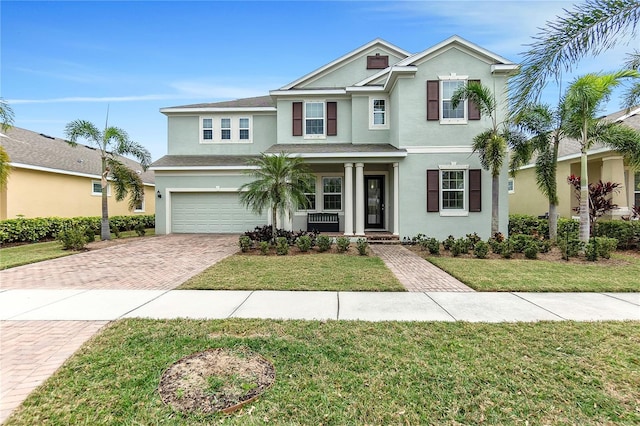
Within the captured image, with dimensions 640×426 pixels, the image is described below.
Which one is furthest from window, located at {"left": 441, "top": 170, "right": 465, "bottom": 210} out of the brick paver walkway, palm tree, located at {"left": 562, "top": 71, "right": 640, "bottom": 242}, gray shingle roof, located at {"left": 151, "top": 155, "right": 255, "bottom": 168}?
gray shingle roof, located at {"left": 151, "top": 155, "right": 255, "bottom": 168}

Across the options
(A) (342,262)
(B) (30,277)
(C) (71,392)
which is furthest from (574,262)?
(B) (30,277)

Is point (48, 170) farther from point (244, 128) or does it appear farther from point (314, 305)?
point (314, 305)

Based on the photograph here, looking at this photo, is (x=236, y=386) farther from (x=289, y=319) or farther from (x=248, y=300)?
(x=248, y=300)

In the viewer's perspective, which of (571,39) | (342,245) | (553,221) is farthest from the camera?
(553,221)

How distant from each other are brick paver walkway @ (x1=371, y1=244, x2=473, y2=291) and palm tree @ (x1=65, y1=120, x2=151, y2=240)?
1126 cm

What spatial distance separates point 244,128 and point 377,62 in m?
7.68

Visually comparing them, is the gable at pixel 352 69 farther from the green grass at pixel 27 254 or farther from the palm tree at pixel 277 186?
the green grass at pixel 27 254

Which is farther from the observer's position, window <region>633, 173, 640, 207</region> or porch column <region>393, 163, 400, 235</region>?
window <region>633, 173, 640, 207</region>

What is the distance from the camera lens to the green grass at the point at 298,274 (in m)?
6.38

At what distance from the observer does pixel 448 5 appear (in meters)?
7.04

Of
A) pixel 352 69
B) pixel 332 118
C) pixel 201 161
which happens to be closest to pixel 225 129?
pixel 201 161

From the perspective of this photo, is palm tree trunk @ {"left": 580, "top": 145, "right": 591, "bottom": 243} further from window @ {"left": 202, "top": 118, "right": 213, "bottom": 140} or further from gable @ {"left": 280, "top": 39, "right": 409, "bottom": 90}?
window @ {"left": 202, "top": 118, "right": 213, "bottom": 140}

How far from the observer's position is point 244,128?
16688mm

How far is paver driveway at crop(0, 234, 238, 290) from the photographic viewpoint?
6684 mm
